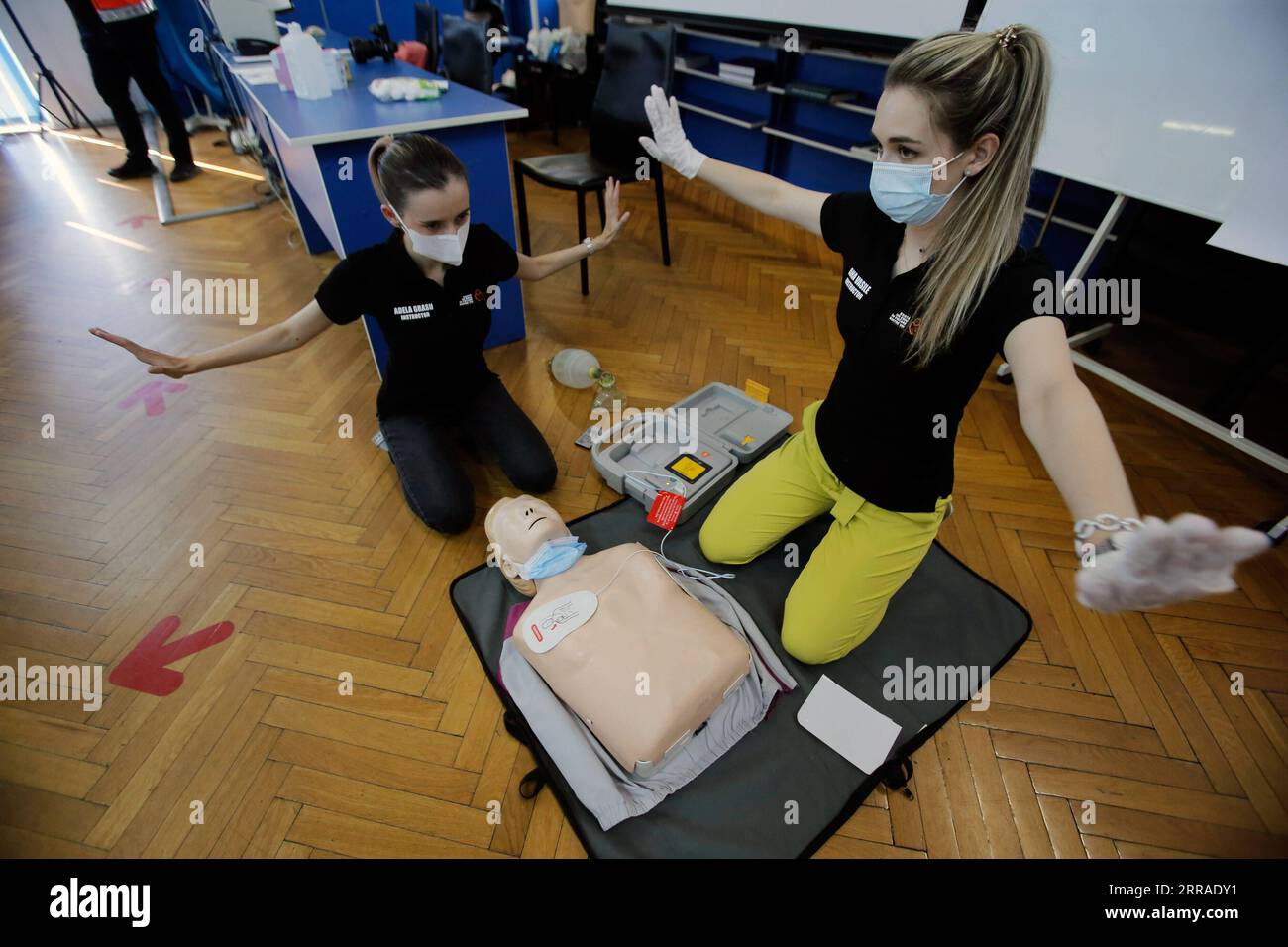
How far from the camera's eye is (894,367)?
1.16 metres

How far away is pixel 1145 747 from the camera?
134 cm

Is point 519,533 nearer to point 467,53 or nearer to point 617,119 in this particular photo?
point 617,119

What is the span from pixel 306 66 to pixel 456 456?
161cm

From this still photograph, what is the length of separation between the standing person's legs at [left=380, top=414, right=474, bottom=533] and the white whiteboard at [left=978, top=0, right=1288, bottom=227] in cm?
213

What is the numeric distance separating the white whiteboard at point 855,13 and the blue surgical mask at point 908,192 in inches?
73.0

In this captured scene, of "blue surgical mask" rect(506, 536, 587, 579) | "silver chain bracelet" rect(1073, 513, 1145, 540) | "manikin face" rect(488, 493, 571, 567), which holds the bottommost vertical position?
"blue surgical mask" rect(506, 536, 587, 579)

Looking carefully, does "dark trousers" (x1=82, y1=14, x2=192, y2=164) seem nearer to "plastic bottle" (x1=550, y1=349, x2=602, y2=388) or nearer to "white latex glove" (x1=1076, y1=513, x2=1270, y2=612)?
"plastic bottle" (x1=550, y1=349, x2=602, y2=388)

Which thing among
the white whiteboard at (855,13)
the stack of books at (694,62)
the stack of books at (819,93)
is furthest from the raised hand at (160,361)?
the stack of books at (694,62)

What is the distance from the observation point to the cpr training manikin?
46.4 inches

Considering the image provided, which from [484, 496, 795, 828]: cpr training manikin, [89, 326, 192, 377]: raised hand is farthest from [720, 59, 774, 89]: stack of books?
[89, 326, 192, 377]: raised hand

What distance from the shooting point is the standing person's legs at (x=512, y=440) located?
72.0 inches

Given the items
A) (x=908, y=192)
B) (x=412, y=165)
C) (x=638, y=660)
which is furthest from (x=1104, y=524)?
(x=412, y=165)

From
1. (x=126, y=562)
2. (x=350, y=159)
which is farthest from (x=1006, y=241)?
(x=126, y=562)
